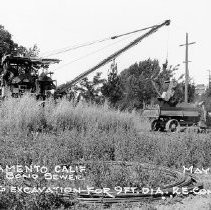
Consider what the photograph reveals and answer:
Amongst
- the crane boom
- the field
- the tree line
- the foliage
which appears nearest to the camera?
the field

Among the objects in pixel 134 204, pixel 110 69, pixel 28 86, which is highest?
pixel 110 69

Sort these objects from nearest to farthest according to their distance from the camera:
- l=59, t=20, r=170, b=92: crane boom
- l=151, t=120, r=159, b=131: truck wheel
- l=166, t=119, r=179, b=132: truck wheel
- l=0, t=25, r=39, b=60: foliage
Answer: l=166, t=119, r=179, b=132: truck wheel
l=151, t=120, r=159, b=131: truck wheel
l=59, t=20, r=170, b=92: crane boom
l=0, t=25, r=39, b=60: foliage

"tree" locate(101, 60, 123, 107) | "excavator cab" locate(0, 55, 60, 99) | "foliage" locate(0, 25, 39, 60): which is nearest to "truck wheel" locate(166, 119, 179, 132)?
"excavator cab" locate(0, 55, 60, 99)

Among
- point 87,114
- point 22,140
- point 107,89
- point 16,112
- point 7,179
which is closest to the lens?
point 7,179

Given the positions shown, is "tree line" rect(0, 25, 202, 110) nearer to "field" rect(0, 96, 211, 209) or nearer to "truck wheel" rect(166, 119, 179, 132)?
"truck wheel" rect(166, 119, 179, 132)

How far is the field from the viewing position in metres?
5.49

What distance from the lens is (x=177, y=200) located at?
5.14 meters

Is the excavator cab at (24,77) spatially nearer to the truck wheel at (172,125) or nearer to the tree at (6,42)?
the truck wheel at (172,125)

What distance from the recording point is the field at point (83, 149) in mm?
5492

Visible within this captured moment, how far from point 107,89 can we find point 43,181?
26138 mm

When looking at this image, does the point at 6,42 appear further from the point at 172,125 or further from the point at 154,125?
the point at 172,125

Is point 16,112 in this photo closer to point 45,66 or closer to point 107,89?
point 45,66

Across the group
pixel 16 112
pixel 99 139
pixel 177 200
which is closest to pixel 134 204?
pixel 177 200

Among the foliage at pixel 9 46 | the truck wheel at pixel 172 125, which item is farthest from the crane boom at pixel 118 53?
the foliage at pixel 9 46
